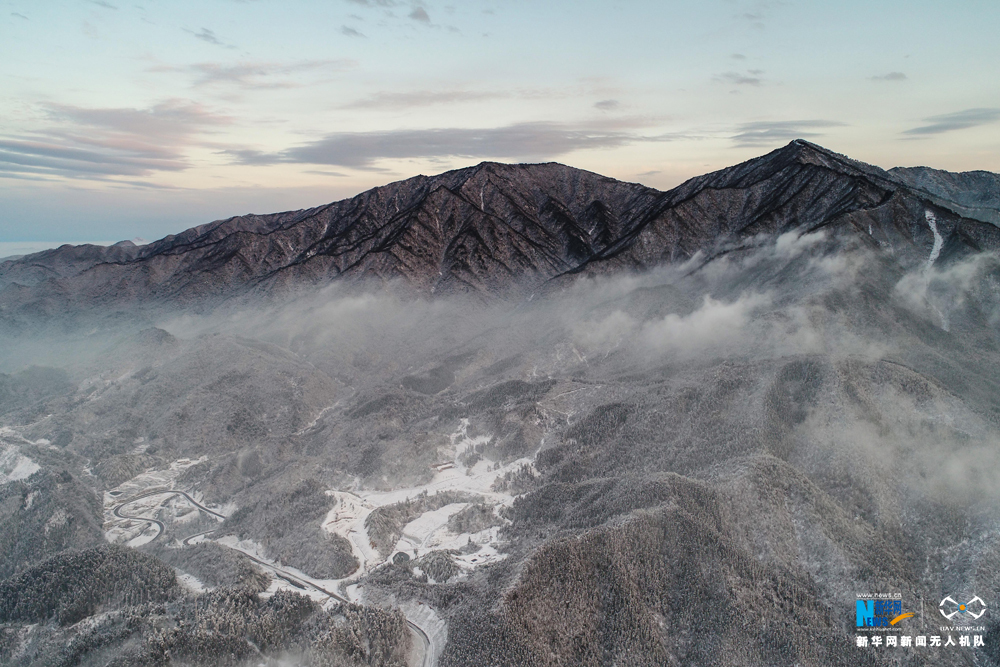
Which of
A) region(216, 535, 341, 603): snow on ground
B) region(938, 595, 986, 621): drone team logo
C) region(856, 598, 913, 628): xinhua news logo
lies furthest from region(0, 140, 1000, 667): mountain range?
region(856, 598, 913, 628): xinhua news logo

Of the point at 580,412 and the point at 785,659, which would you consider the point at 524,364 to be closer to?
the point at 580,412

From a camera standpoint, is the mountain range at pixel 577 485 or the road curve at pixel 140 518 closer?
the mountain range at pixel 577 485

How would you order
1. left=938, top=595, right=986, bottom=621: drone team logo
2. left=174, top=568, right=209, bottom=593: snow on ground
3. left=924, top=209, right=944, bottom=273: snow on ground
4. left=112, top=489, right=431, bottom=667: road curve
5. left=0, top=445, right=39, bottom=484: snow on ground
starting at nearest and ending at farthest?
1. left=938, top=595, right=986, bottom=621: drone team logo
2. left=112, top=489, right=431, bottom=667: road curve
3. left=174, top=568, right=209, bottom=593: snow on ground
4. left=0, top=445, right=39, bottom=484: snow on ground
5. left=924, top=209, right=944, bottom=273: snow on ground

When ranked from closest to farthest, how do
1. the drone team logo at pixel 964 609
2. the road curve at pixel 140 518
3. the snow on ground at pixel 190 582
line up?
1. the drone team logo at pixel 964 609
2. the snow on ground at pixel 190 582
3. the road curve at pixel 140 518

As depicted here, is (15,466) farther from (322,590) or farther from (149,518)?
(322,590)

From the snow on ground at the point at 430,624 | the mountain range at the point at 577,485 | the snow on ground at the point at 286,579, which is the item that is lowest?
the snow on ground at the point at 286,579

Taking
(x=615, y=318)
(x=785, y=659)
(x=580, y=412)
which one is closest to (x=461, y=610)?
(x=785, y=659)

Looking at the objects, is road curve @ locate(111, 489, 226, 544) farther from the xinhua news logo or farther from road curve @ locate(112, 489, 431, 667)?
the xinhua news logo

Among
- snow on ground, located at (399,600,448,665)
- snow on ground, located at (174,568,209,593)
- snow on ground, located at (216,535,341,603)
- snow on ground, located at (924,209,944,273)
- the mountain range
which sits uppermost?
snow on ground, located at (924,209,944,273)

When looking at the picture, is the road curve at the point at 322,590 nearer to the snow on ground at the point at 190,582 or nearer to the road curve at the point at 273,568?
the road curve at the point at 273,568

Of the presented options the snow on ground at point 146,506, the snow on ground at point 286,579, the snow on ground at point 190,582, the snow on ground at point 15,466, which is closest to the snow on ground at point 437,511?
the snow on ground at point 286,579
